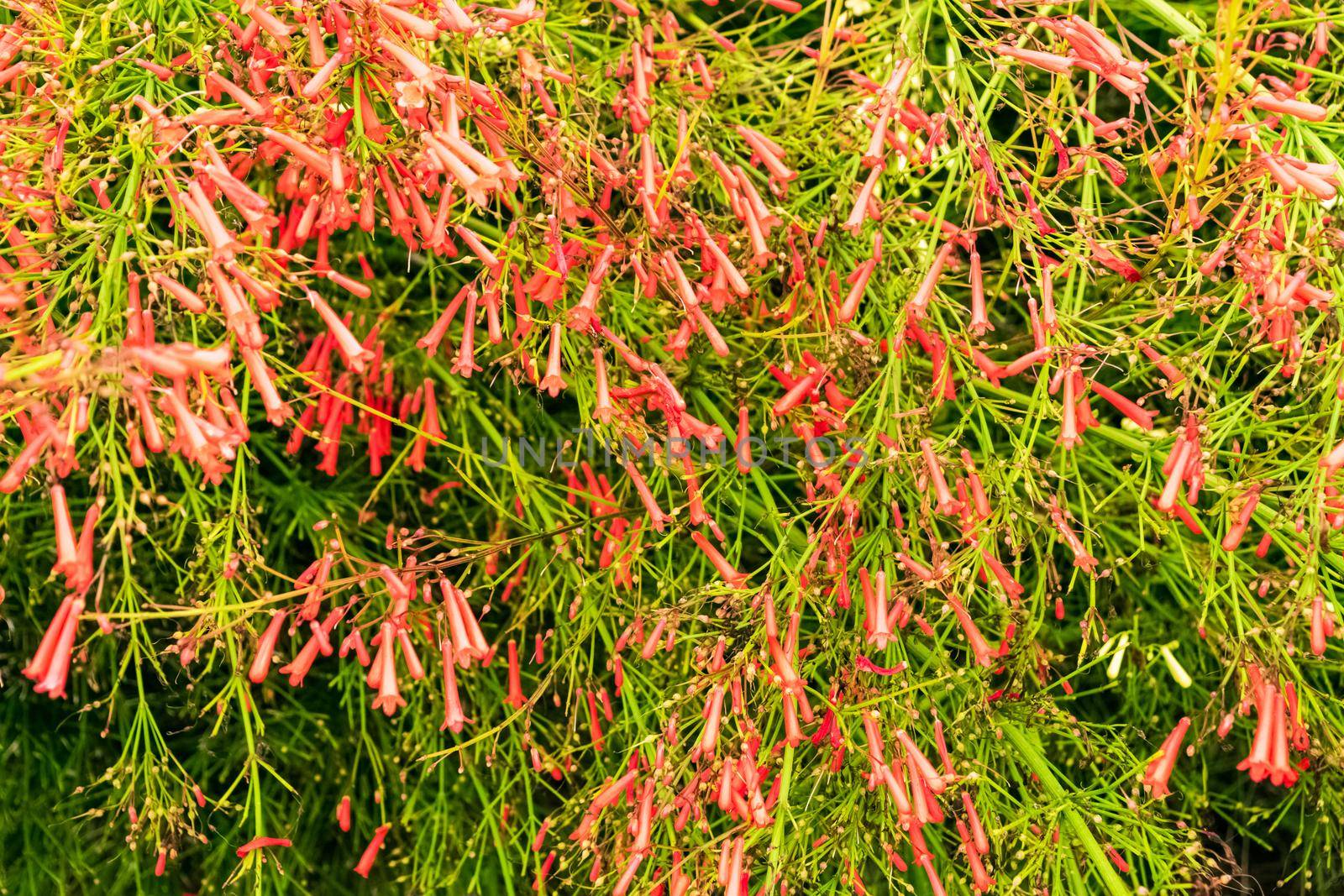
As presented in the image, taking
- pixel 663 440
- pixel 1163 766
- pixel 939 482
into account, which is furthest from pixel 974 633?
pixel 663 440

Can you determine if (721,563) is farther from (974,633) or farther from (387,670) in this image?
(387,670)

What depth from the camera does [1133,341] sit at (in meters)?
2.09

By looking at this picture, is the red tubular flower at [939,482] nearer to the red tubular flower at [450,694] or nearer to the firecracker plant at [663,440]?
the firecracker plant at [663,440]

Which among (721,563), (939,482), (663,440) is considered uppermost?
(939,482)

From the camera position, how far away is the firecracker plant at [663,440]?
1.85m

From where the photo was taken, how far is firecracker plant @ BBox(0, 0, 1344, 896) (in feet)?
6.06

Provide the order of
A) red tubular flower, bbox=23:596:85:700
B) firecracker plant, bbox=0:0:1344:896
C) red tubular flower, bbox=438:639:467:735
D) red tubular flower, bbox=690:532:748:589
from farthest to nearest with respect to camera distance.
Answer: red tubular flower, bbox=690:532:748:589 → red tubular flower, bbox=438:639:467:735 → firecracker plant, bbox=0:0:1344:896 → red tubular flower, bbox=23:596:85:700

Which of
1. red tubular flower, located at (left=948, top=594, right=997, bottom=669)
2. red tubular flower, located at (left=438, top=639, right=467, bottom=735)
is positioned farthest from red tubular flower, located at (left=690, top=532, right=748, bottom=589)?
red tubular flower, located at (left=438, top=639, right=467, bottom=735)

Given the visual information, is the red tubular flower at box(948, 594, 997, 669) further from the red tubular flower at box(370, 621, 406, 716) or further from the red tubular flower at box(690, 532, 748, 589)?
the red tubular flower at box(370, 621, 406, 716)

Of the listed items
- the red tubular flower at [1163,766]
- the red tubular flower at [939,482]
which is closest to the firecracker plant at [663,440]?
the red tubular flower at [939,482]

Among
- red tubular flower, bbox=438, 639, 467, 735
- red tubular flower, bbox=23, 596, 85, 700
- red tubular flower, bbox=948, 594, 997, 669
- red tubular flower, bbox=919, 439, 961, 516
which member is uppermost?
red tubular flower, bbox=919, 439, 961, 516

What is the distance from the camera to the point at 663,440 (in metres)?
2.21

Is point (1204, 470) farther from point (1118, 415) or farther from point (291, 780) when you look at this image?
point (291, 780)

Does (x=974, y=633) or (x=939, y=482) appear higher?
(x=939, y=482)
